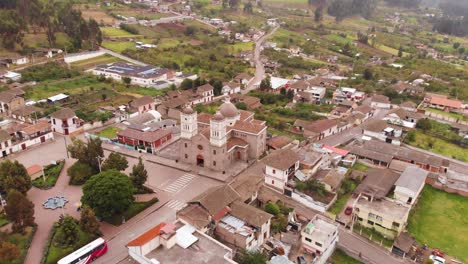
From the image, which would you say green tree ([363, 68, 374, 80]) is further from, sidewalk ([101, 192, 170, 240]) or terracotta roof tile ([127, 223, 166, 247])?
terracotta roof tile ([127, 223, 166, 247])

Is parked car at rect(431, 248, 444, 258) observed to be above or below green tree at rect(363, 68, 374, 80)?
below

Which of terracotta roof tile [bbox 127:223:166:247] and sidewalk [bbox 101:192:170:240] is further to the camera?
sidewalk [bbox 101:192:170:240]

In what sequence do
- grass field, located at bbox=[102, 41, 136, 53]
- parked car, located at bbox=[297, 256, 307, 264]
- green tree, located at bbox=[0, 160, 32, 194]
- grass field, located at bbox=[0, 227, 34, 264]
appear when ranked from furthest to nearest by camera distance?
1. grass field, located at bbox=[102, 41, 136, 53]
2. green tree, located at bbox=[0, 160, 32, 194]
3. parked car, located at bbox=[297, 256, 307, 264]
4. grass field, located at bbox=[0, 227, 34, 264]

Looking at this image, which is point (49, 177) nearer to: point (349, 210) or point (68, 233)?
point (68, 233)

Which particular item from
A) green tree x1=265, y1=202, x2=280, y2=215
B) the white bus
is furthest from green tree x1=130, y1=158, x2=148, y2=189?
green tree x1=265, y1=202, x2=280, y2=215

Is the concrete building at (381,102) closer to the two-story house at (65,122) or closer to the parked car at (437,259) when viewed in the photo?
the parked car at (437,259)

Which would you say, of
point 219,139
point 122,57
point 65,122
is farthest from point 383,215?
point 122,57

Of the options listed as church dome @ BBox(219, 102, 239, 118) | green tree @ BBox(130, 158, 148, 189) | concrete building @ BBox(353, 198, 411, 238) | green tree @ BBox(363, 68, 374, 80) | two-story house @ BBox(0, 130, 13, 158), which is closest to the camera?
concrete building @ BBox(353, 198, 411, 238)
